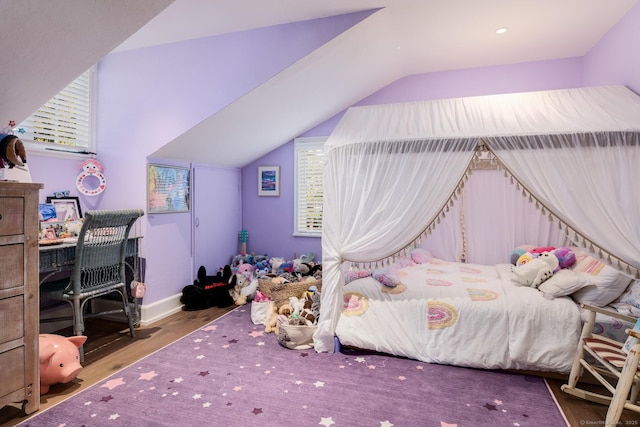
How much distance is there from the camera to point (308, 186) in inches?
191

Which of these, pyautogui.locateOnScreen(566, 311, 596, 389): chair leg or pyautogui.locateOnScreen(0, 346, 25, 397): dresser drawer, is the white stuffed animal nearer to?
pyautogui.locateOnScreen(566, 311, 596, 389): chair leg

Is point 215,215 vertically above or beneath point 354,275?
above

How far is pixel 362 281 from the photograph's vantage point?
3037mm

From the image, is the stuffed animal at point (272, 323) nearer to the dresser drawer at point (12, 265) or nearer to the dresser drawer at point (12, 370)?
the dresser drawer at point (12, 370)

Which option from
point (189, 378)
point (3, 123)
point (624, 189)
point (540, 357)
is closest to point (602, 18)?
point (624, 189)

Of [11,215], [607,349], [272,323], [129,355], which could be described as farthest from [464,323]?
[11,215]

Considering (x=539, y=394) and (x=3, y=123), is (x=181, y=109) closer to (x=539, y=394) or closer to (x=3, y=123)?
(x=3, y=123)

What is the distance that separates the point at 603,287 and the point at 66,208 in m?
4.52

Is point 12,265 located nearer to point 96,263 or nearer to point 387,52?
point 96,263

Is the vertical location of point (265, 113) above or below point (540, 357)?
above

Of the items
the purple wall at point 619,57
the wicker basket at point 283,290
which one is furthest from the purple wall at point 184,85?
the wicker basket at point 283,290

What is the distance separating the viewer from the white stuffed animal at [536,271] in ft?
9.26

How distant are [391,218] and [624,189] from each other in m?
1.48

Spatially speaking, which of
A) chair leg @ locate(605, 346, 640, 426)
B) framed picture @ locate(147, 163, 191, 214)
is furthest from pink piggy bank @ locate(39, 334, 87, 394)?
chair leg @ locate(605, 346, 640, 426)
